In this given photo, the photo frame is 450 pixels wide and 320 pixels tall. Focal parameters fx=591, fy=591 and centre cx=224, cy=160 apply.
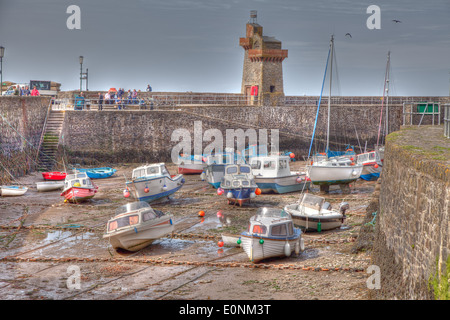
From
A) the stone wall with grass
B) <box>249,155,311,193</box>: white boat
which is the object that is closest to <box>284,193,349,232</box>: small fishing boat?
the stone wall with grass

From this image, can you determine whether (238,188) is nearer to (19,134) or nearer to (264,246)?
(264,246)

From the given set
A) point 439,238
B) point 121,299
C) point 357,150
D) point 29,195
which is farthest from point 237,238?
point 357,150

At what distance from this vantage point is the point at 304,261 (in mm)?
14695

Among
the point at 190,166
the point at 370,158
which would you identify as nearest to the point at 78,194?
the point at 190,166

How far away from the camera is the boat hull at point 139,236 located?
Result: 624 inches

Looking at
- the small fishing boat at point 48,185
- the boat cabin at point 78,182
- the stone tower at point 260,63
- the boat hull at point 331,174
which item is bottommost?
the small fishing boat at point 48,185

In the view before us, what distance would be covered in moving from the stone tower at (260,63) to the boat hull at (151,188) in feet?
71.9

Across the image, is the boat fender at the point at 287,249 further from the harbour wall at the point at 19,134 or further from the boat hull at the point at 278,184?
the harbour wall at the point at 19,134

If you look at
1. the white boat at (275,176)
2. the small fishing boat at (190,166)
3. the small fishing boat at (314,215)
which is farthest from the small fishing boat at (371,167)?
the small fishing boat at (314,215)

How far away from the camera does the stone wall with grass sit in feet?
24.4

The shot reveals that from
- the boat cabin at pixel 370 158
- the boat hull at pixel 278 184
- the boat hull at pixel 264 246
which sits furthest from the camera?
the boat cabin at pixel 370 158

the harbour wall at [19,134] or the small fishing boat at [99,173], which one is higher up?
the harbour wall at [19,134]

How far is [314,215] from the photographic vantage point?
704 inches

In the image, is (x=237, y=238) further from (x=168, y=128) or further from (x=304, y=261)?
(x=168, y=128)
